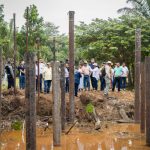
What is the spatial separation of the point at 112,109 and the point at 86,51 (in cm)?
855

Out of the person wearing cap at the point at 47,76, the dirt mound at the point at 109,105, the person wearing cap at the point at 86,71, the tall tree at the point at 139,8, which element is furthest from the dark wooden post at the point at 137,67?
the tall tree at the point at 139,8

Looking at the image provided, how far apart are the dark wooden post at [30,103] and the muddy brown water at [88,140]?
307 cm

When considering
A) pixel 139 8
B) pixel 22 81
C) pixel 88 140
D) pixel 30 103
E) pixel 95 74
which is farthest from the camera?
pixel 139 8

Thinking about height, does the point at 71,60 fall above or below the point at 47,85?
above

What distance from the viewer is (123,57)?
24906 millimetres

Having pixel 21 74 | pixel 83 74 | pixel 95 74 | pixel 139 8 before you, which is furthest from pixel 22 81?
pixel 139 8

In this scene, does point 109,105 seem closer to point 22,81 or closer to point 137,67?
point 137,67

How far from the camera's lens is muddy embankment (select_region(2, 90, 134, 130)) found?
1580cm

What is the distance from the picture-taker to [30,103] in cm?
824

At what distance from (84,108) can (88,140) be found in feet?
12.6

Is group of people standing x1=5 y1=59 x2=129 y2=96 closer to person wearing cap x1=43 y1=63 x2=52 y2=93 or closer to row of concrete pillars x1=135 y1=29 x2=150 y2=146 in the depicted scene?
person wearing cap x1=43 y1=63 x2=52 y2=93

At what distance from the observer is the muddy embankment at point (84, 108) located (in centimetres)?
1580

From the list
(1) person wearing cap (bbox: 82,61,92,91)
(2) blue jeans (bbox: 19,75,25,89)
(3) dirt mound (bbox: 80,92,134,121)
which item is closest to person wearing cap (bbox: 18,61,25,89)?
(2) blue jeans (bbox: 19,75,25,89)

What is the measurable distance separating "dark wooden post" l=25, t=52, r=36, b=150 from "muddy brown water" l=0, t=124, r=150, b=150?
3.07 metres
